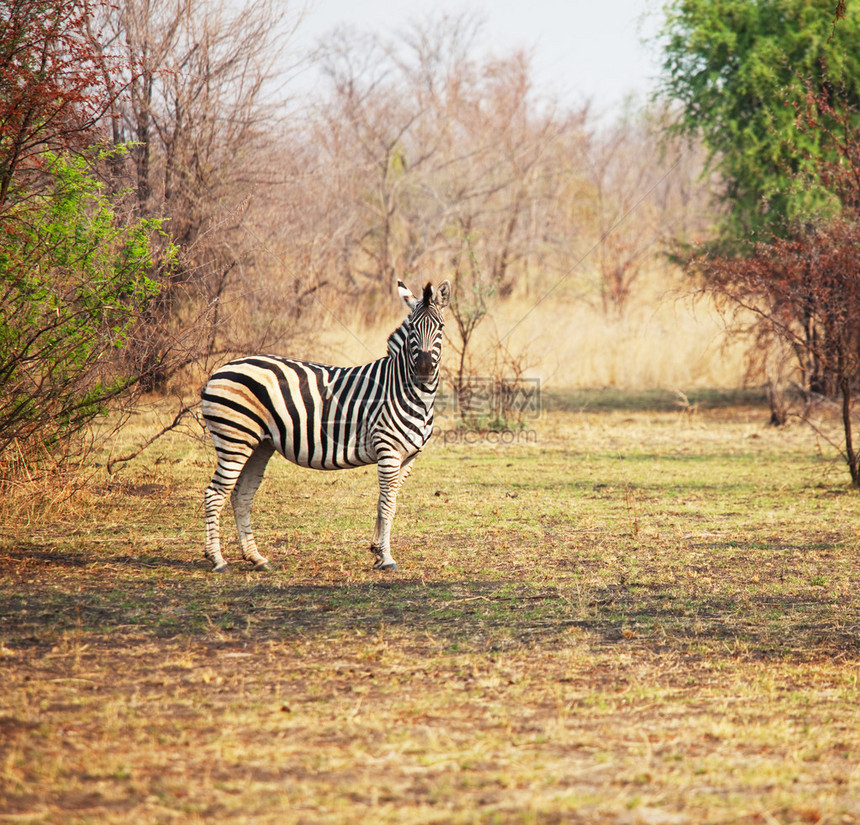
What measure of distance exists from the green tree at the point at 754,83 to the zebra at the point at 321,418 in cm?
1158

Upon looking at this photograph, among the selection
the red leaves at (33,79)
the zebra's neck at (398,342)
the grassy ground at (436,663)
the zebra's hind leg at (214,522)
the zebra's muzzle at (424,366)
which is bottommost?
the grassy ground at (436,663)

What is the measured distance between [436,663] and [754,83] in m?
16.1

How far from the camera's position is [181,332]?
978cm

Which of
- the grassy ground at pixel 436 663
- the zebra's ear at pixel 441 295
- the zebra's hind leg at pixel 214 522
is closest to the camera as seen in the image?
the grassy ground at pixel 436 663

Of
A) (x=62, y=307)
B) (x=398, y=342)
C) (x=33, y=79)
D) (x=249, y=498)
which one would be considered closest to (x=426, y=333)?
(x=398, y=342)

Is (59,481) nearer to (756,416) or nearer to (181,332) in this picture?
(181,332)

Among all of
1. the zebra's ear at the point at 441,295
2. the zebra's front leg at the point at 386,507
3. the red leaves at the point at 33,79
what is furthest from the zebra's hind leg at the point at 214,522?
the red leaves at the point at 33,79

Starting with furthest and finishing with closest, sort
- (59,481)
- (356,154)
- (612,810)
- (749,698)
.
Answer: (356,154), (59,481), (749,698), (612,810)

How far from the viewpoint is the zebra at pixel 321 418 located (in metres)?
7.26

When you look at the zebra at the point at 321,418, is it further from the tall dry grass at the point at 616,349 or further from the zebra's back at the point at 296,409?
the tall dry grass at the point at 616,349

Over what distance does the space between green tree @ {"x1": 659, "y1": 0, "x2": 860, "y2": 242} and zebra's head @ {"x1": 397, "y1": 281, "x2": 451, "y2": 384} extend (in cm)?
1141

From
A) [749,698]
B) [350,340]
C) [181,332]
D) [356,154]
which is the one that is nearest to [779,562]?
[749,698]

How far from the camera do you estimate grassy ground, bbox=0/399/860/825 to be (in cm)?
365

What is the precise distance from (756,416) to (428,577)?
41.5ft
